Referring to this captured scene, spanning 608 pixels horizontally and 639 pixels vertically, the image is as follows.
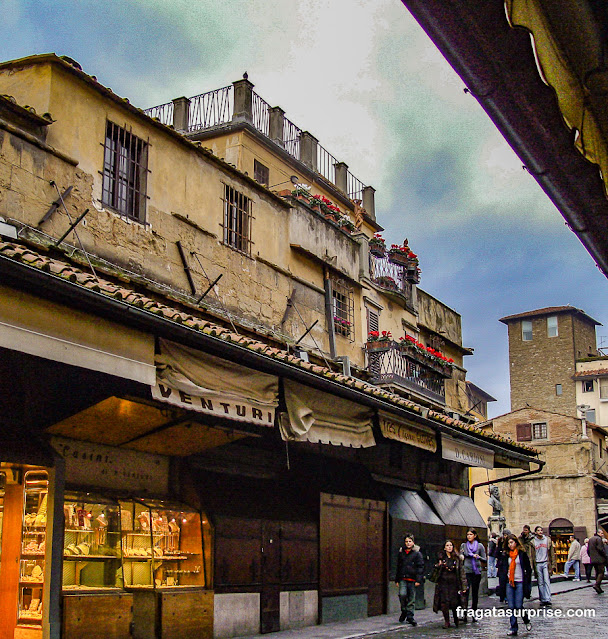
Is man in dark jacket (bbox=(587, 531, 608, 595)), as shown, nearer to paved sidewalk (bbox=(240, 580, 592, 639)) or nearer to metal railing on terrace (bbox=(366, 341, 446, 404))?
metal railing on terrace (bbox=(366, 341, 446, 404))

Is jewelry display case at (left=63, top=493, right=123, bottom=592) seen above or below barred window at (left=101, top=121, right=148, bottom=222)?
below

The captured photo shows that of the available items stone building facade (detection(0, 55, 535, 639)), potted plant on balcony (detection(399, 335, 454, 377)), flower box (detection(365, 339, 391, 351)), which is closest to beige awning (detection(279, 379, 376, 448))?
stone building facade (detection(0, 55, 535, 639))

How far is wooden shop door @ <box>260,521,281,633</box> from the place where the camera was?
14.5m

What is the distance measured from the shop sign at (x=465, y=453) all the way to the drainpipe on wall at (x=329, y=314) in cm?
480

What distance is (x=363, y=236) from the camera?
25.3m

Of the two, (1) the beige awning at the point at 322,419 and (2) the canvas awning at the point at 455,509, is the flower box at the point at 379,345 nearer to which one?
(2) the canvas awning at the point at 455,509

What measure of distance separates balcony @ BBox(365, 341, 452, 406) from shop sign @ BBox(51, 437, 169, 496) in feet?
36.8

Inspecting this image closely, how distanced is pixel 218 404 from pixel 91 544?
2.84 meters

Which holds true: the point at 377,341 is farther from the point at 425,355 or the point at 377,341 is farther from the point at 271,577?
the point at 271,577

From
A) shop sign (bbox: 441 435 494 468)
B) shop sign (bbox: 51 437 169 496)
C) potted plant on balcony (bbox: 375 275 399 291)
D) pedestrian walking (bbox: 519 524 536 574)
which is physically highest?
potted plant on balcony (bbox: 375 275 399 291)

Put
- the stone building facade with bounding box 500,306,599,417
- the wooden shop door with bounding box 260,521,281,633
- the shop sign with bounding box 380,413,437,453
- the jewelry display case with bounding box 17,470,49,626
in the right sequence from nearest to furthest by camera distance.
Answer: the jewelry display case with bounding box 17,470,49,626 < the wooden shop door with bounding box 260,521,281,633 < the shop sign with bounding box 380,413,437,453 < the stone building facade with bounding box 500,306,599,417

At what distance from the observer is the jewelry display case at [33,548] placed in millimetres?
10727

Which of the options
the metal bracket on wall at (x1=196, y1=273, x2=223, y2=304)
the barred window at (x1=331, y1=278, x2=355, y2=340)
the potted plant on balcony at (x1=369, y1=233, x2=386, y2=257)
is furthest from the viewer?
the potted plant on balcony at (x1=369, y1=233, x2=386, y2=257)

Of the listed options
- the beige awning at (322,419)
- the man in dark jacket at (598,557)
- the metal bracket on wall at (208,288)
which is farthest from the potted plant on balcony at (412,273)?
the beige awning at (322,419)
